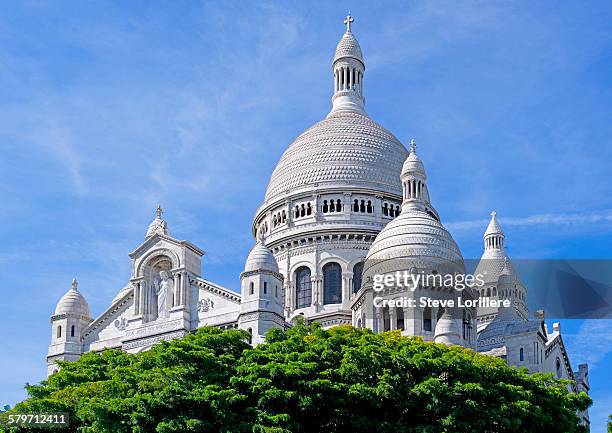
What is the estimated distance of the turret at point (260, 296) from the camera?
227 ft

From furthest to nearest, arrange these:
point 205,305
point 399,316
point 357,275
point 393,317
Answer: point 357,275, point 205,305, point 399,316, point 393,317

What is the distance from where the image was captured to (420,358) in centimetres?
5516

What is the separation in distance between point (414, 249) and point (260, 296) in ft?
33.0

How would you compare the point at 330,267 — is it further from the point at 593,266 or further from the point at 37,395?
the point at 593,266

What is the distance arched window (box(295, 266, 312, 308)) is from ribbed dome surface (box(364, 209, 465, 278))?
10.1m

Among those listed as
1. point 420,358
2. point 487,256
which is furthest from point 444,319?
point 487,256

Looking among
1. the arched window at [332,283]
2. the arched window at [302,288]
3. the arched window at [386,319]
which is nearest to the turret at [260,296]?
the arched window at [386,319]

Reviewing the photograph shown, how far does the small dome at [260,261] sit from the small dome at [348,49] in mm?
31637

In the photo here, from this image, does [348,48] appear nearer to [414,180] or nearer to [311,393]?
[414,180]

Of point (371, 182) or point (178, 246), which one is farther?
point (371, 182)

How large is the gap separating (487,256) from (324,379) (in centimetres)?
4207

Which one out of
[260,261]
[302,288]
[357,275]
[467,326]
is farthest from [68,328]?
[467,326]

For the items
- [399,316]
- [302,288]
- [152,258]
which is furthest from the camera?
[302,288]

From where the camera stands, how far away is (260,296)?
7025 cm
